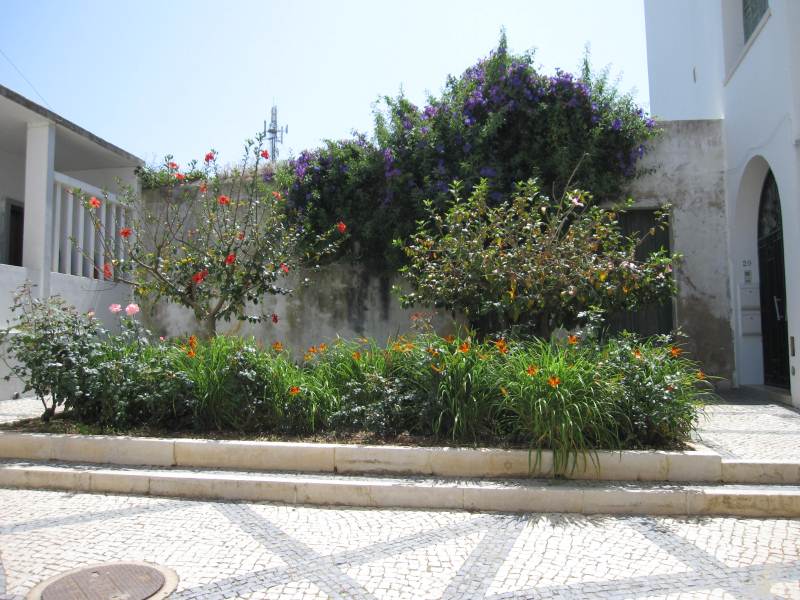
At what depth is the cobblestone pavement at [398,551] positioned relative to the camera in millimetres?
3180

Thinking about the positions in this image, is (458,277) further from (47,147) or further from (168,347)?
(47,147)

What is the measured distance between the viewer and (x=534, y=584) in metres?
3.23

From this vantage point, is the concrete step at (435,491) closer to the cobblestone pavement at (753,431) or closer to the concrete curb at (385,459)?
the concrete curb at (385,459)

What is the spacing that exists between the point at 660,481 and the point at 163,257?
6375 mm

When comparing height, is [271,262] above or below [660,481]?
above

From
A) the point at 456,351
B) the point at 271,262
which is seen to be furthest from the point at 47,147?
the point at 456,351

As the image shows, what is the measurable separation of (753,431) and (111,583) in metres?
5.95

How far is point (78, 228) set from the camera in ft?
32.3

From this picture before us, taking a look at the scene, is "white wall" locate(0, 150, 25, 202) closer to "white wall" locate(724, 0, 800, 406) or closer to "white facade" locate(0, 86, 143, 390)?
"white facade" locate(0, 86, 143, 390)

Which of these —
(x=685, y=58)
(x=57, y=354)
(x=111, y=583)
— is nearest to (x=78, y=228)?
(x=57, y=354)

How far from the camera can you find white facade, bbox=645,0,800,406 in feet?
24.2

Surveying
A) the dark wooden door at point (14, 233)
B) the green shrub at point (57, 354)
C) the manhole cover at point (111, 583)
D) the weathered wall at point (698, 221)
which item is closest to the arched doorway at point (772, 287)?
the weathered wall at point (698, 221)

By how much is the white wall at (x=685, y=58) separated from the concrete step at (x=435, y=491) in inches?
302

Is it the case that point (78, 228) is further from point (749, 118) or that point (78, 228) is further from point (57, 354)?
point (749, 118)
